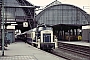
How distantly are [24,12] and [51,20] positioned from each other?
11.7 m

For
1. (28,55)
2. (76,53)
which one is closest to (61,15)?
(76,53)

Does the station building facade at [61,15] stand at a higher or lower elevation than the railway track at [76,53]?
higher

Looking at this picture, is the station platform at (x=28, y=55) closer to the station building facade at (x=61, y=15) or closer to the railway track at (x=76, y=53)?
the railway track at (x=76, y=53)

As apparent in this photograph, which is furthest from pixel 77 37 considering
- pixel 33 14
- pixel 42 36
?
pixel 42 36

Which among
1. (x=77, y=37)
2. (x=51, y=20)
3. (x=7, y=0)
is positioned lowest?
(x=77, y=37)

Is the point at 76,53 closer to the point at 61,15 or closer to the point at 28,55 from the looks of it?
the point at 28,55

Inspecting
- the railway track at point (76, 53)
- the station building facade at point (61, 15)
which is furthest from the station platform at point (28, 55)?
the station building facade at point (61, 15)

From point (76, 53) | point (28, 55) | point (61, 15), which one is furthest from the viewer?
point (61, 15)

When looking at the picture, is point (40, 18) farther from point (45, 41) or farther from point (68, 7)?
point (45, 41)

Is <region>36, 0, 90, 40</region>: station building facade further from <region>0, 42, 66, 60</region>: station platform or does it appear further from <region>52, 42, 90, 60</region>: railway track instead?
<region>0, 42, 66, 60</region>: station platform

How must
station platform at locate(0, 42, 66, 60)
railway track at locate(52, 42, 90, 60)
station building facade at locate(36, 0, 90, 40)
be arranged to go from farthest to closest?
station building facade at locate(36, 0, 90, 40) → railway track at locate(52, 42, 90, 60) → station platform at locate(0, 42, 66, 60)

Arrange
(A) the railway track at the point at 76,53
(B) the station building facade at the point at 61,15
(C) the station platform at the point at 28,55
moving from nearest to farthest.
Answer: (C) the station platform at the point at 28,55, (A) the railway track at the point at 76,53, (B) the station building facade at the point at 61,15

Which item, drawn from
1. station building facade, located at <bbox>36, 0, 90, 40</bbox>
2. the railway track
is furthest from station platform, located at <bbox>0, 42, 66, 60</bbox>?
station building facade, located at <bbox>36, 0, 90, 40</bbox>

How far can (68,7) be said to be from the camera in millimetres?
74312
